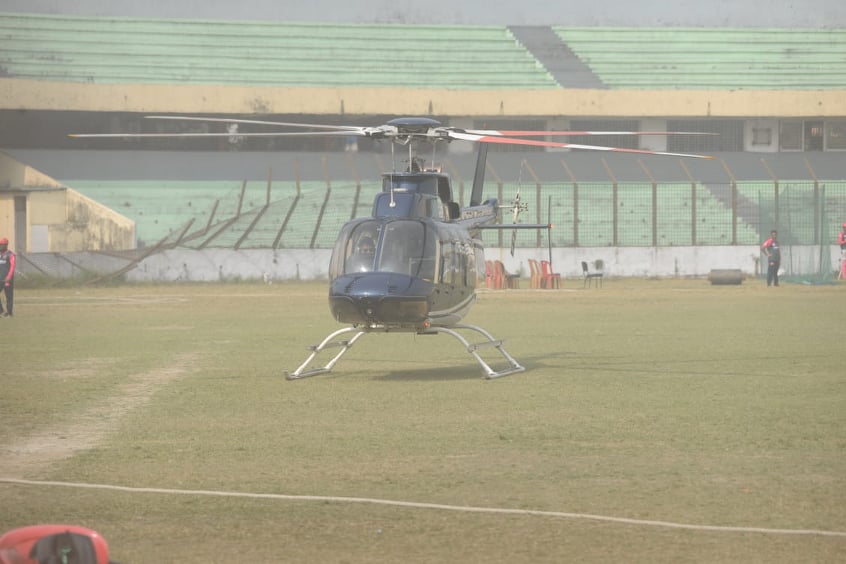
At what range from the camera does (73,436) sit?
1160 centimetres

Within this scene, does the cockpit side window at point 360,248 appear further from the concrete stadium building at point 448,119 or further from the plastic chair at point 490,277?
the concrete stadium building at point 448,119

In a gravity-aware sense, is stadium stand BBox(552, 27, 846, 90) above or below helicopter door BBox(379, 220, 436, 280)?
above

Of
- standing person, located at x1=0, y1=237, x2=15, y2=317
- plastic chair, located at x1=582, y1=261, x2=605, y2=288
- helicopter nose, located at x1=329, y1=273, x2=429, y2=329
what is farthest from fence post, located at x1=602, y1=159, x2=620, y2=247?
helicopter nose, located at x1=329, y1=273, x2=429, y2=329

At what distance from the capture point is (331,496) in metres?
8.77

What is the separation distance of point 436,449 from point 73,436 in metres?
3.37

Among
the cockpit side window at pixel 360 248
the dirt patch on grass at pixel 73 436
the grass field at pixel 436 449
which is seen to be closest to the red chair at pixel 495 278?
the grass field at pixel 436 449

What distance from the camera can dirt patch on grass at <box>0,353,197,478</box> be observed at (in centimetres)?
1012

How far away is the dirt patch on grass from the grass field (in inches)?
1.6

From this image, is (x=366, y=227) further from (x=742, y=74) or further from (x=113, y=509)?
(x=742, y=74)

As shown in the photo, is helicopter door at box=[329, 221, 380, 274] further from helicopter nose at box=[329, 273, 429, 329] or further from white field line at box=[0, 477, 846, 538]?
white field line at box=[0, 477, 846, 538]

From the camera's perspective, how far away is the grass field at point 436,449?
24.7 feet

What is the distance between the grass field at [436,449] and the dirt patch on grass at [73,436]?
4 centimetres

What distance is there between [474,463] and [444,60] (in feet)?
171

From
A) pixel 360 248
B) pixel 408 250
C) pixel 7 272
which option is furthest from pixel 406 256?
pixel 7 272
